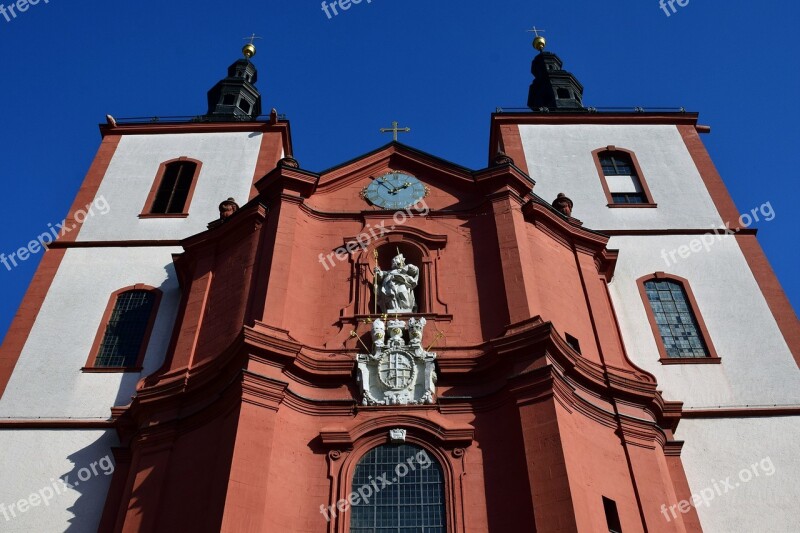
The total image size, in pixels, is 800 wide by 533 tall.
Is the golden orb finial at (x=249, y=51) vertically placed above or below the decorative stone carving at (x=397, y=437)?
above

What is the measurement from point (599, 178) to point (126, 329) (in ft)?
46.6

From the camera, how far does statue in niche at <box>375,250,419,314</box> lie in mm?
19156

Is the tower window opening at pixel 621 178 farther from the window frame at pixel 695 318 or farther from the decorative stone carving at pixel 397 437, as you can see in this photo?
the decorative stone carving at pixel 397 437

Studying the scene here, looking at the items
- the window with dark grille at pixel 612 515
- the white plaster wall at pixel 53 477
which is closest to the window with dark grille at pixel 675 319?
the window with dark grille at pixel 612 515

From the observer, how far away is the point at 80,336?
→ 71.7 ft

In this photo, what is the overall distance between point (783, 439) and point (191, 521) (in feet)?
40.3

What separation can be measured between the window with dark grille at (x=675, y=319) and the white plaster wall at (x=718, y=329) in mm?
313

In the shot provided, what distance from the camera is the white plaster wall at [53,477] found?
1777cm

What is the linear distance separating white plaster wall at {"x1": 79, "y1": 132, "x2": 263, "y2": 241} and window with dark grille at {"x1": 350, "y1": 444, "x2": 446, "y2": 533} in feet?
36.7

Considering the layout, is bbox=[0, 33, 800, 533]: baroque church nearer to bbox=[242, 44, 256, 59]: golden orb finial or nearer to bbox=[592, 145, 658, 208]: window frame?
bbox=[592, 145, 658, 208]: window frame

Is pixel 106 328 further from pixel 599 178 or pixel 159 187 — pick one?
pixel 599 178

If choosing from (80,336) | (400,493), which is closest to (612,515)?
(400,493)

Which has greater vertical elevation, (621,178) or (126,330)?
(621,178)

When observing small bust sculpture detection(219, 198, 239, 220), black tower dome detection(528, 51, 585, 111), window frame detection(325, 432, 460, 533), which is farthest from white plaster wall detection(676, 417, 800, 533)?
black tower dome detection(528, 51, 585, 111)
